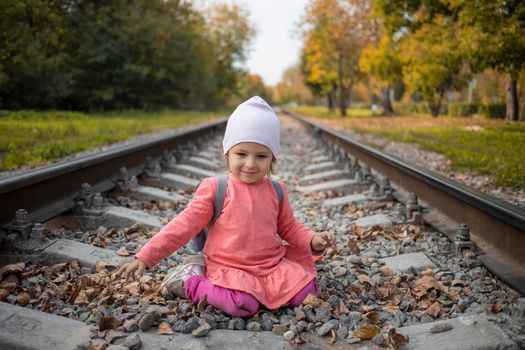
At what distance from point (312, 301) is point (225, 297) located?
442mm

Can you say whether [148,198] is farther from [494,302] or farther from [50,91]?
[50,91]

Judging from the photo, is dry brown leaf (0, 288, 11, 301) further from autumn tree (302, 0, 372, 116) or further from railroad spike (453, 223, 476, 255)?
autumn tree (302, 0, 372, 116)

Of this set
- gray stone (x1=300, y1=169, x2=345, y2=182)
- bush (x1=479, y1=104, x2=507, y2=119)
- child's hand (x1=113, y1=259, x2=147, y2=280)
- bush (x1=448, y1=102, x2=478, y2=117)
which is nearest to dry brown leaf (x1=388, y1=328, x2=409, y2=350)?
child's hand (x1=113, y1=259, x2=147, y2=280)

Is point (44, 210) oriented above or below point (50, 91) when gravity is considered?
below

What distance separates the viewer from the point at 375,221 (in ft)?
14.1

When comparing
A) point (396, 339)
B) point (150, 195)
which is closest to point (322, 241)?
point (396, 339)

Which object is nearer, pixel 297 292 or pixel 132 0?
pixel 297 292

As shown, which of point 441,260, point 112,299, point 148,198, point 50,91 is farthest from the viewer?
point 50,91

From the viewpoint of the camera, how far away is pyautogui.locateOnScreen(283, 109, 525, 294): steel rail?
9.12 feet

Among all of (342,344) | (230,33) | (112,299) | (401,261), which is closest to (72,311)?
(112,299)

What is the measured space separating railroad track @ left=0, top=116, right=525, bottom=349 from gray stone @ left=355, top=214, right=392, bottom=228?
10mm

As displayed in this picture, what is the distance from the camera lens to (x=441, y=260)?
10.6 feet

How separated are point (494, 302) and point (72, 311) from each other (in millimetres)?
1992

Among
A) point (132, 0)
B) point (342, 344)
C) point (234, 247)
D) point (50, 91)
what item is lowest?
point (342, 344)
